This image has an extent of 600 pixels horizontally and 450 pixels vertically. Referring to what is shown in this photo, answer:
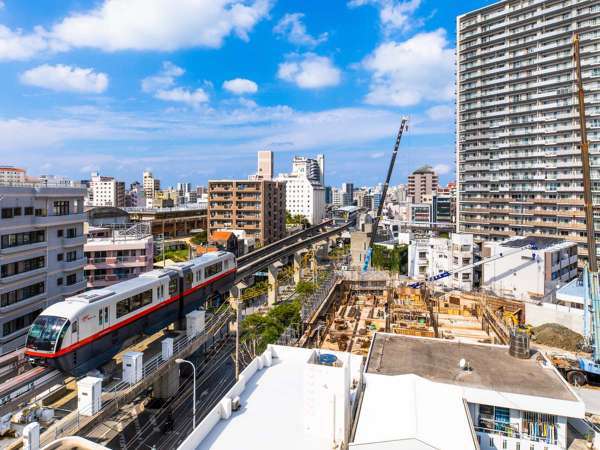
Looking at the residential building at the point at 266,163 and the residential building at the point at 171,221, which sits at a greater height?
the residential building at the point at 266,163

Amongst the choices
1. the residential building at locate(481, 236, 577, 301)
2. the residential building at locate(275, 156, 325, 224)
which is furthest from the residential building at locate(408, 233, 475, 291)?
the residential building at locate(275, 156, 325, 224)

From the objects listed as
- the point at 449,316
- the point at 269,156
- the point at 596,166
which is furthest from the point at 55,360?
the point at 269,156

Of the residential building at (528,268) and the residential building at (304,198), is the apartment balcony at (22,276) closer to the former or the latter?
the residential building at (528,268)

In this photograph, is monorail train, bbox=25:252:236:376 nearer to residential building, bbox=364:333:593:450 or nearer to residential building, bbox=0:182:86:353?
residential building, bbox=0:182:86:353

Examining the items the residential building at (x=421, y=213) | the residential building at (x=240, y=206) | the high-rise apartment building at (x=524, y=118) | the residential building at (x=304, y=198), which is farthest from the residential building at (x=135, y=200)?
the high-rise apartment building at (x=524, y=118)

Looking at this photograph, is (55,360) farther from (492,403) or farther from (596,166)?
(596,166)

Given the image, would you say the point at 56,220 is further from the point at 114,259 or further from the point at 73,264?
the point at 114,259
